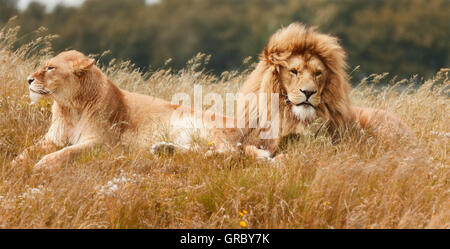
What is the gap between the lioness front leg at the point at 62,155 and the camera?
4.24 metres

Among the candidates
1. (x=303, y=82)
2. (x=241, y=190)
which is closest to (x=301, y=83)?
(x=303, y=82)

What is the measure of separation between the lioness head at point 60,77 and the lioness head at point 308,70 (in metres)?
1.74

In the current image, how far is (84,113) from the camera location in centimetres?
503

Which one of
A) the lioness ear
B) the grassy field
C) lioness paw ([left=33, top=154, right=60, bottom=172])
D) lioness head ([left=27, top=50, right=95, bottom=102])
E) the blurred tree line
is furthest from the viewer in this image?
the blurred tree line

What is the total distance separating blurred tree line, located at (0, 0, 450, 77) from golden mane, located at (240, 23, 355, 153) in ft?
65.4

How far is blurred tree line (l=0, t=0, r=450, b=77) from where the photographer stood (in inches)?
1054

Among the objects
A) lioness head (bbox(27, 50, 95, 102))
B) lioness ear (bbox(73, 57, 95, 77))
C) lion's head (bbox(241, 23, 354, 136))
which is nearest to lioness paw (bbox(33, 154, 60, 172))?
lioness head (bbox(27, 50, 95, 102))

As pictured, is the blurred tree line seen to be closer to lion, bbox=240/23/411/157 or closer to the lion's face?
lion, bbox=240/23/411/157

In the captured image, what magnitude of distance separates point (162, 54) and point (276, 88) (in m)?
24.0

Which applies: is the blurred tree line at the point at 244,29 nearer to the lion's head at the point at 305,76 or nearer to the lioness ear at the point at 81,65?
the lion's head at the point at 305,76

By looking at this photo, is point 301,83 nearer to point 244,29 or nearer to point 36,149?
point 36,149

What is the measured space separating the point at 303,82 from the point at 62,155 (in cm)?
207
